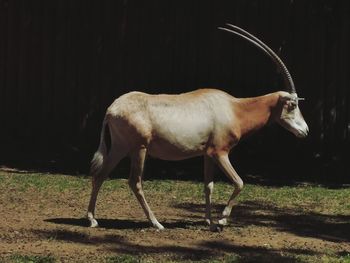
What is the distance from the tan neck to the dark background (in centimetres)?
458

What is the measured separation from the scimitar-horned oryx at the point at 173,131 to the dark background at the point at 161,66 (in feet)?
15.7

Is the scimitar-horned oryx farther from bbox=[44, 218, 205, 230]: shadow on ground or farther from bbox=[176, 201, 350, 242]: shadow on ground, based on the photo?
bbox=[176, 201, 350, 242]: shadow on ground

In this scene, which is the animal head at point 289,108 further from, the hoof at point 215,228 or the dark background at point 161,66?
the dark background at point 161,66

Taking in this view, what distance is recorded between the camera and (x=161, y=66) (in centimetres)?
1355

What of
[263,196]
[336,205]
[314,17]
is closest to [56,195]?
[263,196]

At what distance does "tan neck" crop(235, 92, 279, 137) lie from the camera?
7.91m

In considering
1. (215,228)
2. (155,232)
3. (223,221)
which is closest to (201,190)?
(223,221)

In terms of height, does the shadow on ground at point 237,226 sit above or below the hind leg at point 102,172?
below

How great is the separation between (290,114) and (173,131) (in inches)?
56.9

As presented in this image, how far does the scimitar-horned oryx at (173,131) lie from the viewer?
7.43 m

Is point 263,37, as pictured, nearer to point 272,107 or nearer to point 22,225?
point 272,107

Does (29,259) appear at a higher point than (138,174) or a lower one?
lower

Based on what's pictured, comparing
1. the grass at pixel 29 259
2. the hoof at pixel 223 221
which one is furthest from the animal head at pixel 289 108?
the grass at pixel 29 259

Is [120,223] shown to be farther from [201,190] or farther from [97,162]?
[201,190]
